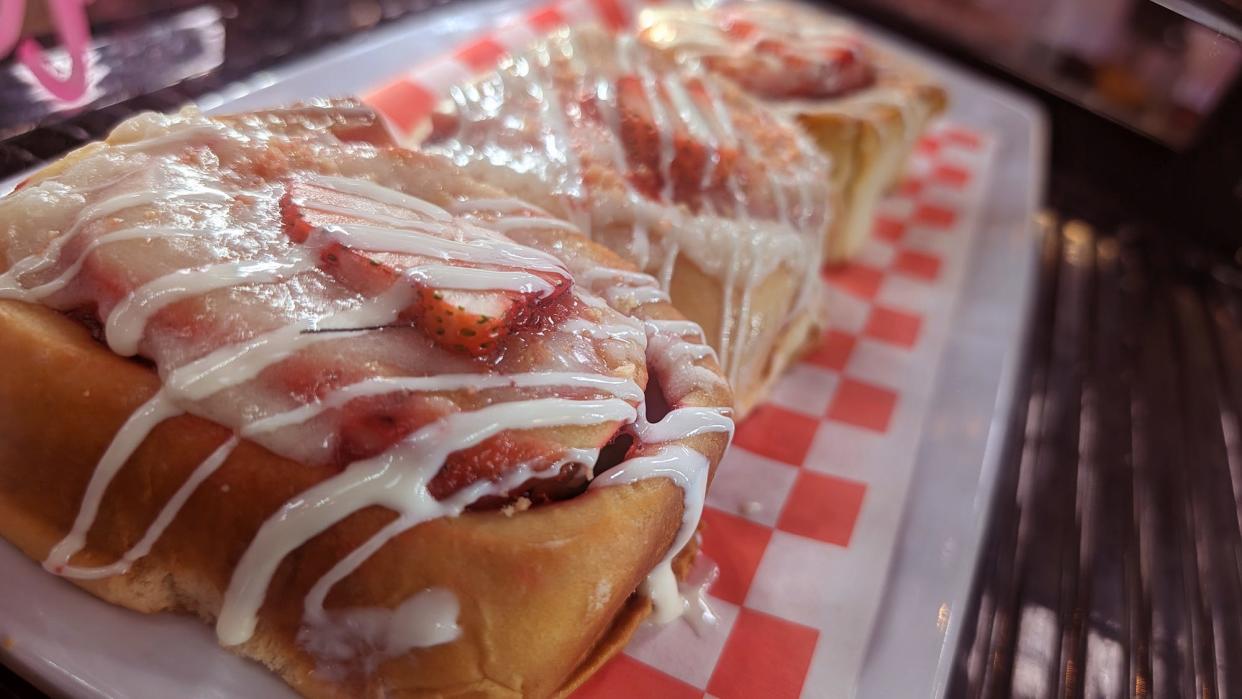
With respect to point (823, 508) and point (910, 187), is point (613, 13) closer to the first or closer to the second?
point (910, 187)

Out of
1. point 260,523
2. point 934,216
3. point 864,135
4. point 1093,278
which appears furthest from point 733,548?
point 1093,278

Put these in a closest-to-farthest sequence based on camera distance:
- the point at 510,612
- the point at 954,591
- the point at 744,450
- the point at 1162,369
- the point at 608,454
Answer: the point at 510,612, the point at 608,454, the point at 954,591, the point at 744,450, the point at 1162,369

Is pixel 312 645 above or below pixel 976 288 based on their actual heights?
above

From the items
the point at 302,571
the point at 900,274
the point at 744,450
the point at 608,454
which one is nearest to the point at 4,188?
the point at 302,571

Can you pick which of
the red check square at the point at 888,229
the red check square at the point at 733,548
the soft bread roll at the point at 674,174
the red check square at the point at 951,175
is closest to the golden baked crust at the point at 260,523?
the red check square at the point at 733,548

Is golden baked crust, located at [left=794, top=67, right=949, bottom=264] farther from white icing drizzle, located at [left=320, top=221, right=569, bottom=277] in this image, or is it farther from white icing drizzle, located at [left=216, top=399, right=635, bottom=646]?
white icing drizzle, located at [left=216, top=399, right=635, bottom=646]

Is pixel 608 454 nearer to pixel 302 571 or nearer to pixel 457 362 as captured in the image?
pixel 457 362

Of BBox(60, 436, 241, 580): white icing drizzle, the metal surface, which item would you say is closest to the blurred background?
the metal surface
